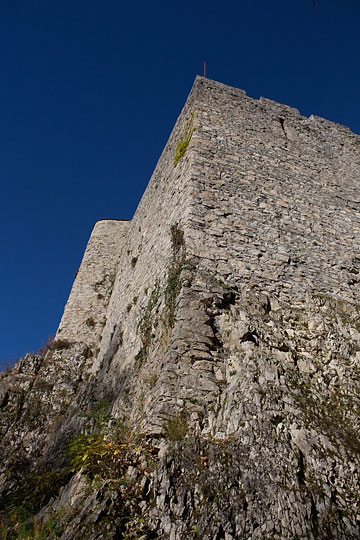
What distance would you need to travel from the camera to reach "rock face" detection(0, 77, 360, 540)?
3555 millimetres

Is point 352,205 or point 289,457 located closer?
point 289,457

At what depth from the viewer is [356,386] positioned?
5.11 m

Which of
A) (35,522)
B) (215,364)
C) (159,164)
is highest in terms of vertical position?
(159,164)

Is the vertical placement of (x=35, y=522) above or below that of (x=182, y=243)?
below

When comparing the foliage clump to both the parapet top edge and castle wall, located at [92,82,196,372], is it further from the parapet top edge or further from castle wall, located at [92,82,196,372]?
Result: the parapet top edge

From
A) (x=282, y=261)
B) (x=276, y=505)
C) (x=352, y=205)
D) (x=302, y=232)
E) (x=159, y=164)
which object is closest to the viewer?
(x=276, y=505)

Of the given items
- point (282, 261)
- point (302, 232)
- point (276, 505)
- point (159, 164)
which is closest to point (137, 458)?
point (276, 505)

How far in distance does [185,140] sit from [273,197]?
2533 mm

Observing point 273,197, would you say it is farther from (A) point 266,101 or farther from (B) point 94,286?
(B) point 94,286

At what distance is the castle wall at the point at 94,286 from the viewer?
14.2 meters

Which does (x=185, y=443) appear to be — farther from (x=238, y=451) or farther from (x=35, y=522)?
(x=35, y=522)

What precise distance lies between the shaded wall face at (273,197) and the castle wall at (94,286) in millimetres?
8392

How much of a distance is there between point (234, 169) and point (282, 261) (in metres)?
2.41

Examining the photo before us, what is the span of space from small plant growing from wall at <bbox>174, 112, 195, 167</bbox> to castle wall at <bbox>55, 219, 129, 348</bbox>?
24.9 ft
